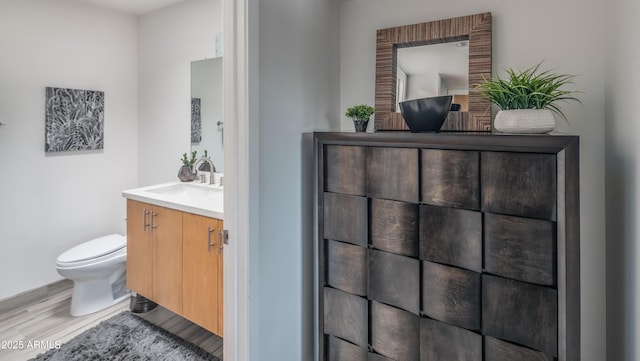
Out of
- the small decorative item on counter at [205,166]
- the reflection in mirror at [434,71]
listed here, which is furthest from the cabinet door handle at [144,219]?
the reflection in mirror at [434,71]

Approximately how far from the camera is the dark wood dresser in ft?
3.27

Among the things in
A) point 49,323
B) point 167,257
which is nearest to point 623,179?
point 167,257

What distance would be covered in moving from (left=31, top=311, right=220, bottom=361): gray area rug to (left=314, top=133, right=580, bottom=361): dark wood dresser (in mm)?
983

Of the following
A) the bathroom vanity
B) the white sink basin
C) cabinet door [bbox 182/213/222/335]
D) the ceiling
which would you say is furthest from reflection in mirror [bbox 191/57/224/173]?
cabinet door [bbox 182/213/222/335]

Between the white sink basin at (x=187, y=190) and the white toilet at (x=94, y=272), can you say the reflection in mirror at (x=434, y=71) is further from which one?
the white toilet at (x=94, y=272)

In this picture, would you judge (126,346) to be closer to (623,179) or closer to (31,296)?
(31,296)

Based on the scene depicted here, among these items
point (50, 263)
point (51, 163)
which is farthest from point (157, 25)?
point (50, 263)

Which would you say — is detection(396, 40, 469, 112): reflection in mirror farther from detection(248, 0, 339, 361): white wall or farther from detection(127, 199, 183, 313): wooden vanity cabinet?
detection(127, 199, 183, 313): wooden vanity cabinet

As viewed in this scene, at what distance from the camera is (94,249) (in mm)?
2424

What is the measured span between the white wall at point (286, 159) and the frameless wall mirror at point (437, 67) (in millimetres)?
309

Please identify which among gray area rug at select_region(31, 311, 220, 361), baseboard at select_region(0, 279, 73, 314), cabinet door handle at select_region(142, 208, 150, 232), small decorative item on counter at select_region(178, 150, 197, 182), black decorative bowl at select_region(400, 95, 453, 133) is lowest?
gray area rug at select_region(31, 311, 220, 361)

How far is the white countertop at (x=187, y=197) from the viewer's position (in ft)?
6.25

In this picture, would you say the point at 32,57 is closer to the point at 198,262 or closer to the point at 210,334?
the point at 198,262

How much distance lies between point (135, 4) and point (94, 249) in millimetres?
2086
